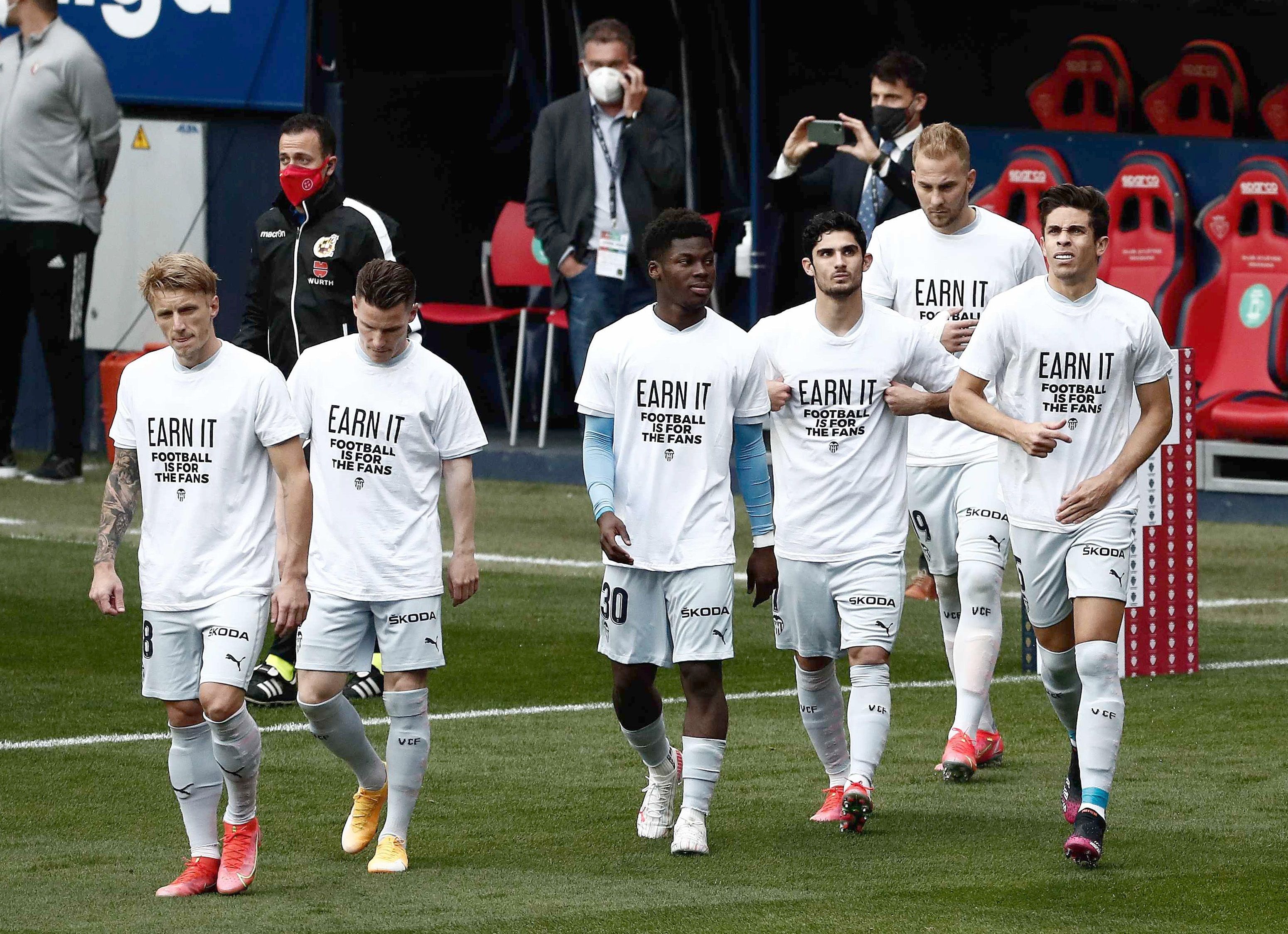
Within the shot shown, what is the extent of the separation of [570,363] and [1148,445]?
1070 centimetres

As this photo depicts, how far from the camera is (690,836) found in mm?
6770

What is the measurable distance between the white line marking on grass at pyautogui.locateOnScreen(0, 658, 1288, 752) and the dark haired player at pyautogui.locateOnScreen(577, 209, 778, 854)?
2014mm

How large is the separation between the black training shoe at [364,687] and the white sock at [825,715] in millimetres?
2406

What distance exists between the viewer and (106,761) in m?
8.14

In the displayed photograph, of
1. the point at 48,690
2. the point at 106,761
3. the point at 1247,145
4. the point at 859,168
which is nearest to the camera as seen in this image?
the point at 106,761

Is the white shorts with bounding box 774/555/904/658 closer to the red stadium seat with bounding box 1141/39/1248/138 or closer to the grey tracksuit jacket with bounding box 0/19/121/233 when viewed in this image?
the grey tracksuit jacket with bounding box 0/19/121/233

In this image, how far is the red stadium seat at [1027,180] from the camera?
50.7 feet

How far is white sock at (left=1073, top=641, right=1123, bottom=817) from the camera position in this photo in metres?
6.70

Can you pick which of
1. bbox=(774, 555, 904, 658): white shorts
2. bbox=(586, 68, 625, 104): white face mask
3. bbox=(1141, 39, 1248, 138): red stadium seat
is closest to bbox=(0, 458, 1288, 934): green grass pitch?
bbox=(774, 555, 904, 658): white shorts

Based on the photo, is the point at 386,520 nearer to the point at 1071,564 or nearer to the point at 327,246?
the point at 1071,564

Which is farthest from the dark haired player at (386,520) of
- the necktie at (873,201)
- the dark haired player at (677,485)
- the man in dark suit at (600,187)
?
the man in dark suit at (600,187)

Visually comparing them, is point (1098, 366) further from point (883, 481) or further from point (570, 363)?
point (570, 363)

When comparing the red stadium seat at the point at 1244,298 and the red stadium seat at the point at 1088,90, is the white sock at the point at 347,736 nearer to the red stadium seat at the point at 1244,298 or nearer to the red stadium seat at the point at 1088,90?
the red stadium seat at the point at 1244,298

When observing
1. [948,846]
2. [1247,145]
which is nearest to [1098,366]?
[948,846]
